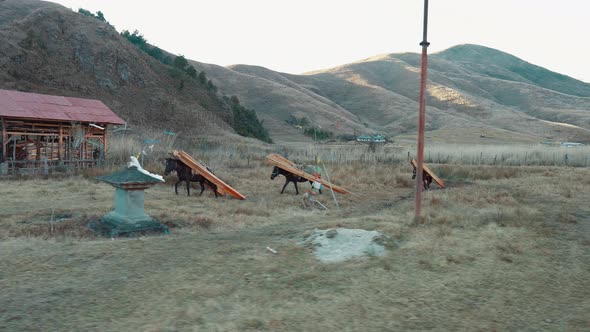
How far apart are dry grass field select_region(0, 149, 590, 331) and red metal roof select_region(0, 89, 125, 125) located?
9167 mm

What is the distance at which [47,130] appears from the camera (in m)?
21.8

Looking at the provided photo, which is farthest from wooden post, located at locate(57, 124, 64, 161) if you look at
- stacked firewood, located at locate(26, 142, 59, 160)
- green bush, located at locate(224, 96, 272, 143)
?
green bush, located at locate(224, 96, 272, 143)

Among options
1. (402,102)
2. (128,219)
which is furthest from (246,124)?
(402,102)

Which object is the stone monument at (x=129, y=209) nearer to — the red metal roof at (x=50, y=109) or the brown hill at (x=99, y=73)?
the red metal roof at (x=50, y=109)

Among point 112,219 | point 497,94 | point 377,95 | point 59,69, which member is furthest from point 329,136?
point 497,94

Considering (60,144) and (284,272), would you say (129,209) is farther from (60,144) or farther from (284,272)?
(60,144)

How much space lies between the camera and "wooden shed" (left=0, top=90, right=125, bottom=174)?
2003 centimetres

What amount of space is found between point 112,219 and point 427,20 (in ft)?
24.8

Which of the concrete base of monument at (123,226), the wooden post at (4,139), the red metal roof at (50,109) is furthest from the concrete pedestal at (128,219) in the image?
the wooden post at (4,139)

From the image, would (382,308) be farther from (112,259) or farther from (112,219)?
(112,219)

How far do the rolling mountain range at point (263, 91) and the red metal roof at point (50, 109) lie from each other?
17.4 m

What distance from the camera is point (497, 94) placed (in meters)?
131

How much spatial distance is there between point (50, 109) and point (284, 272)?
19.4 m

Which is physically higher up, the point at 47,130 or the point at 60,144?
the point at 47,130
